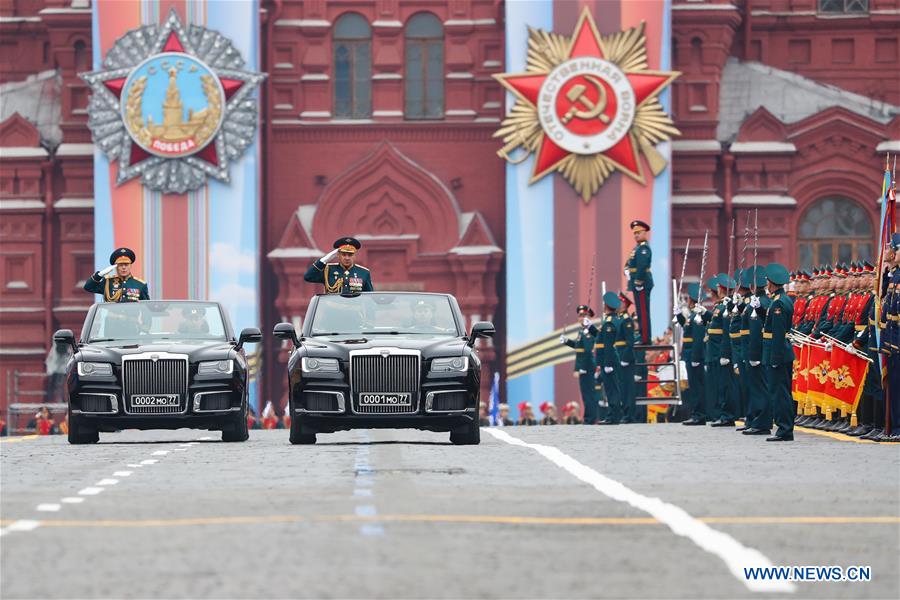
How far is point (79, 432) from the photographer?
20.4 metres

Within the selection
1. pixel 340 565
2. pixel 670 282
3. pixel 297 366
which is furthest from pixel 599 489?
pixel 670 282

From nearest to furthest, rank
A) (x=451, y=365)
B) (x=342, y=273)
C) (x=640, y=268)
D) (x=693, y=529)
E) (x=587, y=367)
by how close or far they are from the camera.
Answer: (x=693, y=529)
(x=451, y=365)
(x=342, y=273)
(x=640, y=268)
(x=587, y=367)

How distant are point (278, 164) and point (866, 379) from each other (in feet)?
81.4

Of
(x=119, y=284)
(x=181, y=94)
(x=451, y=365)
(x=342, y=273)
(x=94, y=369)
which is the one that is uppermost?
(x=181, y=94)

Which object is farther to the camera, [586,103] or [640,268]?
[586,103]

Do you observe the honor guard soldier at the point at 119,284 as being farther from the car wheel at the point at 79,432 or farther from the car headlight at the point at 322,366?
the car headlight at the point at 322,366

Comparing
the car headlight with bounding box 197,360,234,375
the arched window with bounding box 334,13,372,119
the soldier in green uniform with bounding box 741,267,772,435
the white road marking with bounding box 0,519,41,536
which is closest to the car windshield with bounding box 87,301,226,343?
the car headlight with bounding box 197,360,234,375

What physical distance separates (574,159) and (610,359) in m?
13.4

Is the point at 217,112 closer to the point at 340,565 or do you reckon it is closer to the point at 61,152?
the point at 61,152

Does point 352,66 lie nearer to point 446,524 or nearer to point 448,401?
point 448,401

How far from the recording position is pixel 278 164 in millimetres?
44312

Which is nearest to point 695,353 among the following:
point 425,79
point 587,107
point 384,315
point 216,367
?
point 384,315

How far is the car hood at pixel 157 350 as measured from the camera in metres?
20.0

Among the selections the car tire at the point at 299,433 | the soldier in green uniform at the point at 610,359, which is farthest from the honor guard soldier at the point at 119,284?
the soldier in green uniform at the point at 610,359
